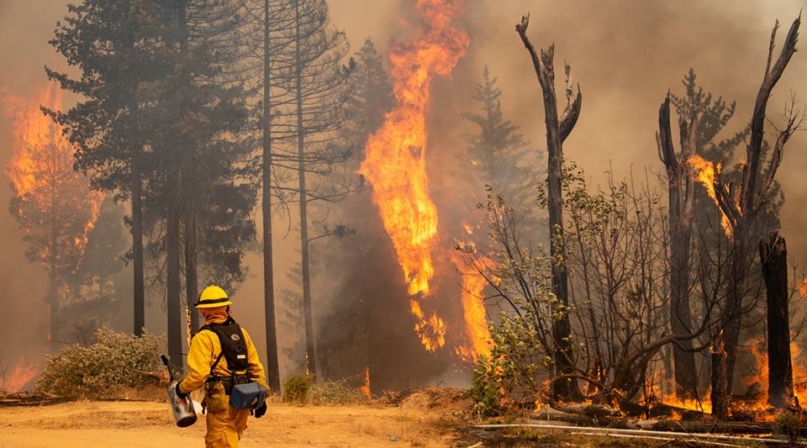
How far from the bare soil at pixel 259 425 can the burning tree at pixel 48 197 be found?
103 feet

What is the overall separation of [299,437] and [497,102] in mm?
32402

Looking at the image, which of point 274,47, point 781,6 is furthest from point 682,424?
point 781,6

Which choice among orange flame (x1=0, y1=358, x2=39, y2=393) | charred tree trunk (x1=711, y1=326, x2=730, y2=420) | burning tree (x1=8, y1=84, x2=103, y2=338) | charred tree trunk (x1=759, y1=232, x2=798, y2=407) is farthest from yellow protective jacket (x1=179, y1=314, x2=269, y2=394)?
orange flame (x1=0, y1=358, x2=39, y2=393)

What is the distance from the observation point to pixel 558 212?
16.0 metres

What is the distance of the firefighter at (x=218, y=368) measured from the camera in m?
7.13

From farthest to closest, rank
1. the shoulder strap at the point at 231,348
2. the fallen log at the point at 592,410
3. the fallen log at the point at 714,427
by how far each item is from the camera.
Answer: the fallen log at the point at 592,410
the fallen log at the point at 714,427
the shoulder strap at the point at 231,348

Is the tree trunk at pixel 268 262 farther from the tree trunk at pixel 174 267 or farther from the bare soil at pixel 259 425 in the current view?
the bare soil at pixel 259 425

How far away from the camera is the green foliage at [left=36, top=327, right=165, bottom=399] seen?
62.3 ft

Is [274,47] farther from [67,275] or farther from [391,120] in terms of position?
[67,275]

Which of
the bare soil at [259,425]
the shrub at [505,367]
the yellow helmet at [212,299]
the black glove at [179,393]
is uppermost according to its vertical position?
the yellow helmet at [212,299]

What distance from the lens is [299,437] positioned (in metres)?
12.5

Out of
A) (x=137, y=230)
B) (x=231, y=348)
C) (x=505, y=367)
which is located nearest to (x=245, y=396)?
(x=231, y=348)

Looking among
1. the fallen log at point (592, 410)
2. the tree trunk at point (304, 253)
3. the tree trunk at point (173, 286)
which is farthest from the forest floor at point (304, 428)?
the tree trunk at point (304, 253)

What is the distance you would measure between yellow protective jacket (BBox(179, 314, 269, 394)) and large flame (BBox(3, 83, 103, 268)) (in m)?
42.3
